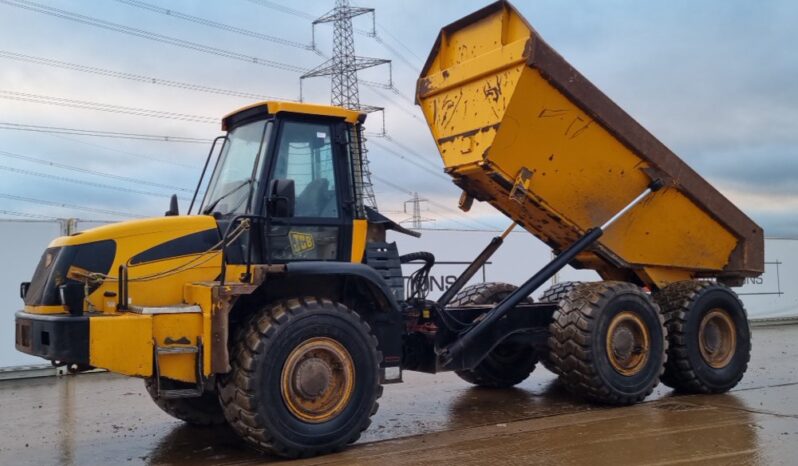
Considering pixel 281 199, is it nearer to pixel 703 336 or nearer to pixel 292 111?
pixel 292 111

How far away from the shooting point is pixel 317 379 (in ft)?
19.2

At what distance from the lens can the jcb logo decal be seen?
6238mm

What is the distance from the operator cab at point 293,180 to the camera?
6.09m

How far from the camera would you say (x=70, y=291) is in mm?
5414

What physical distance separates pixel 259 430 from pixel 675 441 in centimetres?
319

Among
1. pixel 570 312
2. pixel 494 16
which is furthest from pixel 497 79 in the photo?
pixel 570 312

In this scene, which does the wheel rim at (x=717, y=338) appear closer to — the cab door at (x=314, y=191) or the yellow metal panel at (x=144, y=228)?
the cab door at (x=314, y=191)

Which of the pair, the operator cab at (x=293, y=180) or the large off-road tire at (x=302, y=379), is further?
the operator cab at (x=293, y=180)

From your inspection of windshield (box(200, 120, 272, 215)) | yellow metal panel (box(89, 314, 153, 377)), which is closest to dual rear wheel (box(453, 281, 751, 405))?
windshield (box(200, 120, 272, 215))

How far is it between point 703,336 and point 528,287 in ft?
7.30

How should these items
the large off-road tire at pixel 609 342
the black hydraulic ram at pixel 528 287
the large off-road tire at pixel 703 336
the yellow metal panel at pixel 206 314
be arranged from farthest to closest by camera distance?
1. the large off-road tire at pixel 703 336
2. the large off-road tire at pixel 609 342
3. the black hydraulic ram at pixel 528 287
4. the yellow metal panel at pixel 206 314

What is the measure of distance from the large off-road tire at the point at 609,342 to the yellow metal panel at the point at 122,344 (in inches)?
158

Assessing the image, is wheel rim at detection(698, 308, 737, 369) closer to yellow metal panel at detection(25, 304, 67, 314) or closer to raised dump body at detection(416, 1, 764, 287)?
raised dump body at detection(416, 1, 764, 287)

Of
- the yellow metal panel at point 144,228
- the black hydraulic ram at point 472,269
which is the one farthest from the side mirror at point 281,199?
the black hydraulic ram at point 472,269
